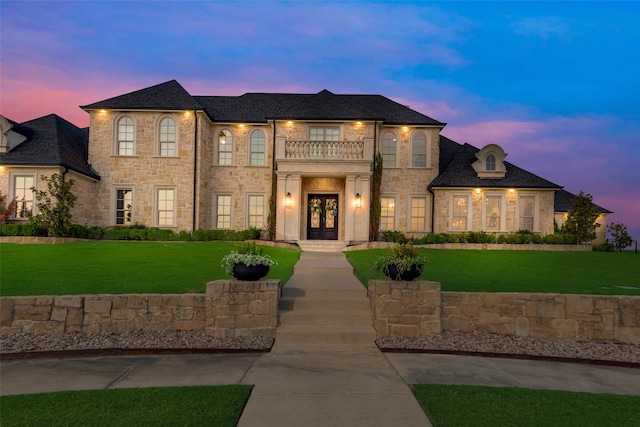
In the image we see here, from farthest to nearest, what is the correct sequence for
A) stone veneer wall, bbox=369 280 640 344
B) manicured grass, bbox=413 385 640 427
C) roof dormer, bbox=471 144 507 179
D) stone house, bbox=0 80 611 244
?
roof dormer, bbox=471 144 507 179
stone house, bbox=0 80 611 244
stone veneer wall, bbox=369 280 640 344
manicured grass, bbox=413 385 640 427

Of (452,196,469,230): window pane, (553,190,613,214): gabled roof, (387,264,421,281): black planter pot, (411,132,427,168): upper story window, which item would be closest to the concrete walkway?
(387,264,421,281): black planter pot

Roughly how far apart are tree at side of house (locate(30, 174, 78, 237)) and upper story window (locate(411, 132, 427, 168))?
57.6 feet

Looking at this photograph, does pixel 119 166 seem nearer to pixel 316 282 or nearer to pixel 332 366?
pixel 316 282

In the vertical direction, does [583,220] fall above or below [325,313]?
above

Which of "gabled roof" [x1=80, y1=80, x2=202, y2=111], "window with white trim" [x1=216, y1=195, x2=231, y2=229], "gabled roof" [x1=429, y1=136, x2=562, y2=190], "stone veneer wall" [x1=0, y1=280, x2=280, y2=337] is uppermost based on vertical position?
"gabled roof" [x1=80, y1=80, x2=202, y2=111]

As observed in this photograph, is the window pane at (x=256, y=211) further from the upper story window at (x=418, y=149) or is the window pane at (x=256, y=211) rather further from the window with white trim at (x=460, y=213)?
the window with white trim at (x=460, y=213)

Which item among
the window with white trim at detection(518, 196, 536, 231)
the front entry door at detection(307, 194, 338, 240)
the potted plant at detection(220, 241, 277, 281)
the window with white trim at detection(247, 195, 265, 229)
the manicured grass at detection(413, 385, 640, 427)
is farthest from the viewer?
the front entry door at detection(307, 194, 338, 240)

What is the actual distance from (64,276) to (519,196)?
70.7 feet

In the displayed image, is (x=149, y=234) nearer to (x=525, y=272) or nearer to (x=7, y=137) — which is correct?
(x=7, y=137)

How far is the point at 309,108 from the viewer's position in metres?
23.4

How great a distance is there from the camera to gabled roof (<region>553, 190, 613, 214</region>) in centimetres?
2988

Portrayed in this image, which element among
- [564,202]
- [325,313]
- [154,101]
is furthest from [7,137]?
[564,202]

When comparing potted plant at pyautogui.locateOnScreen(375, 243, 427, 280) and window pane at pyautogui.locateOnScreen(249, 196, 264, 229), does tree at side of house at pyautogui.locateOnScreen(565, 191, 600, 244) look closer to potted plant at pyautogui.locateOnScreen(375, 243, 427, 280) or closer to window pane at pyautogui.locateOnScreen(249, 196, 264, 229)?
window pane at pyautogui.locateOnScreen(249, 196, 264, 229)

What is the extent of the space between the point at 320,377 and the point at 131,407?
240cm
